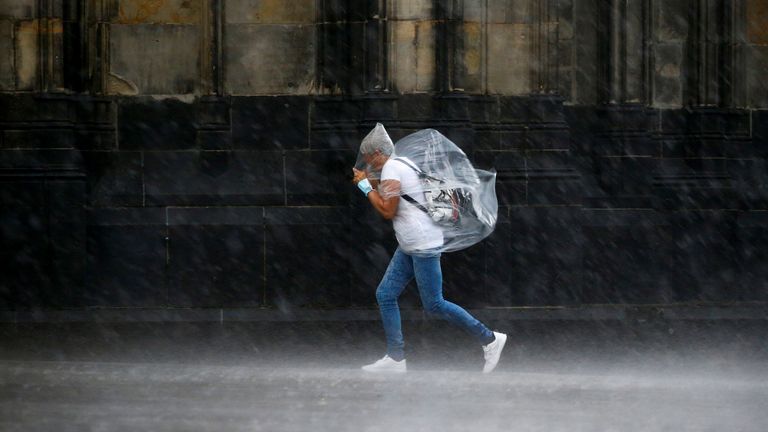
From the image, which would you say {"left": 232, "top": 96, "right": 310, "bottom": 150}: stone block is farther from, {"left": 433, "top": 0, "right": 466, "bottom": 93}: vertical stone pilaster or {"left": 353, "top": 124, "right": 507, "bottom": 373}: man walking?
{"left": 353, "top": 124, "right": 507, "bottom": 373}: man walking

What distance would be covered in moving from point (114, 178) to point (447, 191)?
215 inches

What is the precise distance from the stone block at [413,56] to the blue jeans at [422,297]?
4.05 m

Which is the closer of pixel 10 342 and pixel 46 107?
pixel 10 342

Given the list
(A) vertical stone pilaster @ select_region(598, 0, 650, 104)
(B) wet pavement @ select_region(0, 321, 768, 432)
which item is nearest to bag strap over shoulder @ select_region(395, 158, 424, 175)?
(B) wet pavement @ select_region(0, 321, 768, 432)

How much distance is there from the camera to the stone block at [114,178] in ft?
47.6

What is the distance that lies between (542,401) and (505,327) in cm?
392

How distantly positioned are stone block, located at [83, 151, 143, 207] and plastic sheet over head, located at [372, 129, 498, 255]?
4.96 metres

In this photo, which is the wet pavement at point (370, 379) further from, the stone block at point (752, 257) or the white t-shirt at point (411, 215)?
the stone block at point (752, 257)

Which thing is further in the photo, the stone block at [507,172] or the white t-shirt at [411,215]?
the stone block at [507,172]

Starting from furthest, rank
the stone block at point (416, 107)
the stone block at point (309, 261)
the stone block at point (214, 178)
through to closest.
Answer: the stone block at point (214, 178) < the stone block at point (309, 261) < the stone block at point (416, 107)

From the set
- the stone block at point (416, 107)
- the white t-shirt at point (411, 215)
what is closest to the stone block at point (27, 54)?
the stone block at point (416, 107)

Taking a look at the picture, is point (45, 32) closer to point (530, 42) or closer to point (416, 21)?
point (416, 21)

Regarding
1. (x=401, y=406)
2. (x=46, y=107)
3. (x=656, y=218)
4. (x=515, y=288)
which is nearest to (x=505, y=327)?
(x=515, y=288)

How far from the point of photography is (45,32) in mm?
14070
